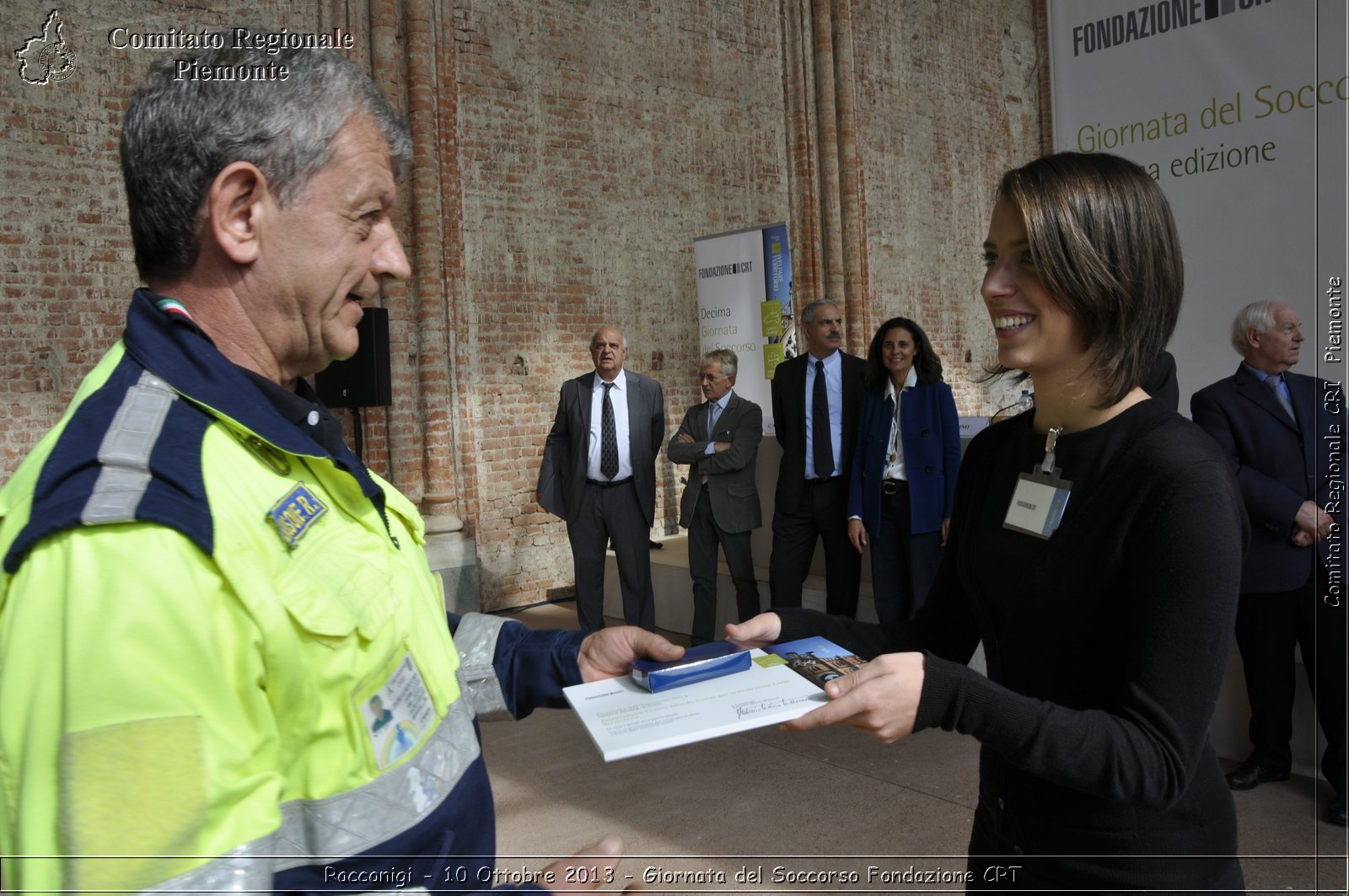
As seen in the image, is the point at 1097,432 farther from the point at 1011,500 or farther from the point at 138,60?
the point at 138,60

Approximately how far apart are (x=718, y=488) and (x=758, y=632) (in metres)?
4.31

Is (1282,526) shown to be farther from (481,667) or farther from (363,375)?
(363,375)

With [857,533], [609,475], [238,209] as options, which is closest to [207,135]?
[238,209]

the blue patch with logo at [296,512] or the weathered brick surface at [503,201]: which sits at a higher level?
the weathered brick surface at [503,201]

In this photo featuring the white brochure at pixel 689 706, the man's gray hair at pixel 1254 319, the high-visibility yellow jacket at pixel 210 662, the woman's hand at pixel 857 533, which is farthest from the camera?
the woman's hand at pixel 857 533

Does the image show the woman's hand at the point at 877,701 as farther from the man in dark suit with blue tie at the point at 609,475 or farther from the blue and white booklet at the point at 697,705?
the man in dark suit with blue tie at the point at 609,475

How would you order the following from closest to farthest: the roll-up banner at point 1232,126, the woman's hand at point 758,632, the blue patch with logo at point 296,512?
the blue patch with logo at point 296,512 → the woman's hand at point 758,632 → the roll-up banner at point 1232,126

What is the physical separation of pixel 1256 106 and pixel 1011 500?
257cm

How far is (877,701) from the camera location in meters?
1.21

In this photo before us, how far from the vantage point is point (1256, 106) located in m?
3.18

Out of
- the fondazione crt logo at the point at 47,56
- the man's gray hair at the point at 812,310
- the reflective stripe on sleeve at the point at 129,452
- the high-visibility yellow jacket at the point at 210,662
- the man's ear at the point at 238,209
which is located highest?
the fondazione crt logo at the point at 47,56

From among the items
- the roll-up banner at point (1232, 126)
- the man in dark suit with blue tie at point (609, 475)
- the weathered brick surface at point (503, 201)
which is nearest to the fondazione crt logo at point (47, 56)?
the weathered brick surface at point (503, 201)

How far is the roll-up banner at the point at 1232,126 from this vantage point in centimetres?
308

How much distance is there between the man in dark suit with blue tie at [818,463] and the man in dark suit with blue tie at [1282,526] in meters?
2.07
